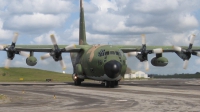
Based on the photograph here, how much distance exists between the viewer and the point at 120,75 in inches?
1403

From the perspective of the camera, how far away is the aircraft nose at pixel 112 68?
112 ft

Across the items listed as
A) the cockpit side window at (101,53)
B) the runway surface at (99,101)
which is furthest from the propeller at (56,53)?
the runway surface at (99,101)

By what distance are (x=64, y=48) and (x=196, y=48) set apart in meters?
19.0

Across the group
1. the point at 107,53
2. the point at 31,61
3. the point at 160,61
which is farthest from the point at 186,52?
the point at 31,61

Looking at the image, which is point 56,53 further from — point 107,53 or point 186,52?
point 186,52

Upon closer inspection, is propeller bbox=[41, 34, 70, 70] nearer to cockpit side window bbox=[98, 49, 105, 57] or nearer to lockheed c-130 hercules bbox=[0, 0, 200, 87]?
lockheed c-130 hercules bbox=[0, 0, 200, 87]

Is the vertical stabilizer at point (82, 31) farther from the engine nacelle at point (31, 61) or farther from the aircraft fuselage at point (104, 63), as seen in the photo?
the engine nacelle at point (31, 61)

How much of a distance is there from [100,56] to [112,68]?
280cm

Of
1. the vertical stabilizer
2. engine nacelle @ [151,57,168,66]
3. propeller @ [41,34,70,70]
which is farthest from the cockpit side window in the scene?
the vertical stabilizer

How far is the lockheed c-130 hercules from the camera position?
35.2m

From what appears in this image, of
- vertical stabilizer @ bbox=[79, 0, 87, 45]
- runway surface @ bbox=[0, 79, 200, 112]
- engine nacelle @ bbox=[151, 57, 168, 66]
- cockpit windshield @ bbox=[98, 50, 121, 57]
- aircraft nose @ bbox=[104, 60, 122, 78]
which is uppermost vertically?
vertical stabilizer @ bbox=[79, 0, 87, 45]

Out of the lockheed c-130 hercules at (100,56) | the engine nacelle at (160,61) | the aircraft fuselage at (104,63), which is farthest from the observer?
the engine nacelle at (160,61)

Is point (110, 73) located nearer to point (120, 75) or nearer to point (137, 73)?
point (120, 75)

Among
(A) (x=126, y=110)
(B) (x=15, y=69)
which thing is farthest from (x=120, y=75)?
(B) (x=15, y=69)
